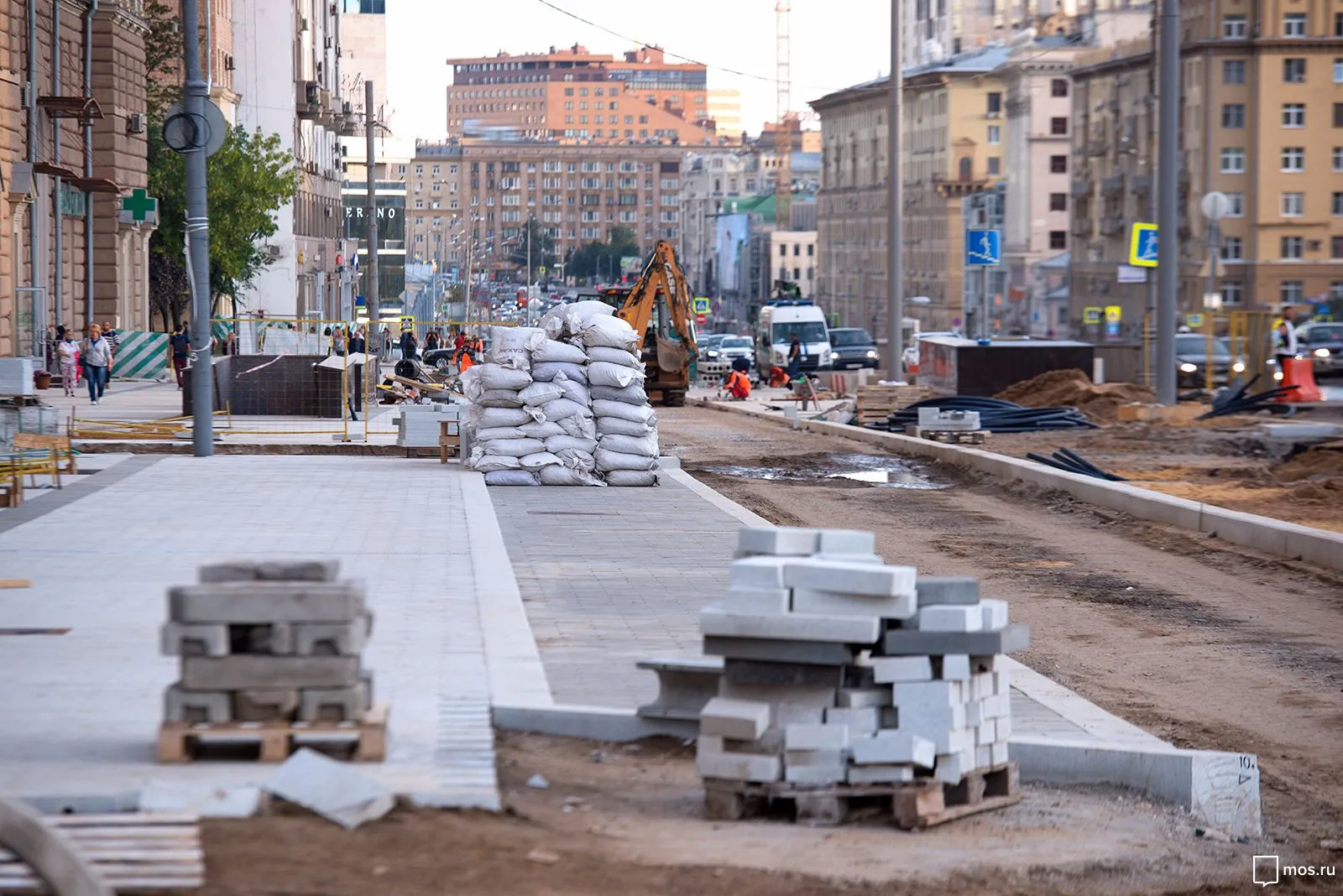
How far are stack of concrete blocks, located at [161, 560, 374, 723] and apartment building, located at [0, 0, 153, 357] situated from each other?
107ft

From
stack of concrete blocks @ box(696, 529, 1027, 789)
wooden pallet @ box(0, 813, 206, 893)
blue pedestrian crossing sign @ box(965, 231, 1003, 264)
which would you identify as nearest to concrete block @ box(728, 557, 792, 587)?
stack of concrete blocks @ box(696, 529, 1027, 789)

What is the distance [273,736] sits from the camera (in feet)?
23.7

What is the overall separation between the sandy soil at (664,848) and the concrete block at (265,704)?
722mm

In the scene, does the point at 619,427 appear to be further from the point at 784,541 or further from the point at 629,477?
the point at 784,541

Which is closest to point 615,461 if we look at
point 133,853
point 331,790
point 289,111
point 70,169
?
point 331,790

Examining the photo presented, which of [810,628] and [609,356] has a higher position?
[609,356]

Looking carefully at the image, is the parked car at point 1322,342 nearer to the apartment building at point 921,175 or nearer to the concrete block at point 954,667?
the concrete block at point 954,667

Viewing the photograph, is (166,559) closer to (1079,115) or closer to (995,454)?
(995,454)

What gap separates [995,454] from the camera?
27391 millimetres

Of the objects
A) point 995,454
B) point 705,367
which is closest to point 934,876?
point 995,454

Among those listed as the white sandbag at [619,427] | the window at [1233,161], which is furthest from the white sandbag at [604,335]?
the window at [1233,161]

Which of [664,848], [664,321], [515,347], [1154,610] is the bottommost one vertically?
[1154,610]

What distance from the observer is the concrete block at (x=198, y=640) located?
284 inches

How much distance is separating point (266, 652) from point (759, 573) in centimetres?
185
